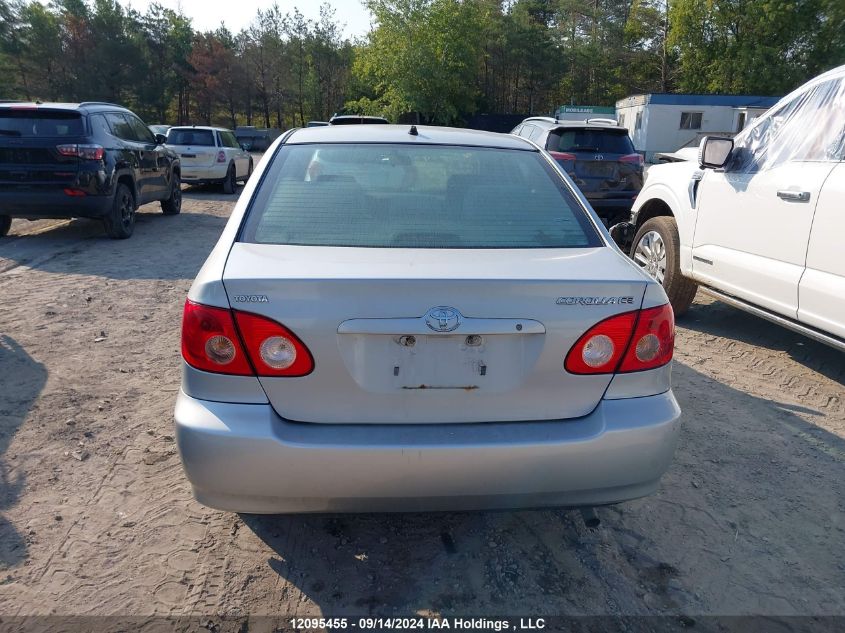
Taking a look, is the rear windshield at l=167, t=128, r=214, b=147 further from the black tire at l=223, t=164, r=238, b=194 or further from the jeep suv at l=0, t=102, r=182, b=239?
the jeep suv at l=0, t=102, r=182, b=239

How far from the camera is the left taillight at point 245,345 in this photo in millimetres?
2150

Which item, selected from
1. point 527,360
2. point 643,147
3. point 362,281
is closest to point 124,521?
point 362,281

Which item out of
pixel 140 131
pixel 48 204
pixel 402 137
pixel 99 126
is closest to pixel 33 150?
pixel 48 204

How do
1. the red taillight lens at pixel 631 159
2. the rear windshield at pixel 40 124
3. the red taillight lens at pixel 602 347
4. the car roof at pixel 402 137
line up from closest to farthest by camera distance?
the red taillight lens at pixel 602 347
the car roof at pixel 402 137
the rear windshield at pixel 40 124
the red taillight lens at pixel 631 159

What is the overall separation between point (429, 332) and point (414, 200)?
3.06ft

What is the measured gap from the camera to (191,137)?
A: 15672mm

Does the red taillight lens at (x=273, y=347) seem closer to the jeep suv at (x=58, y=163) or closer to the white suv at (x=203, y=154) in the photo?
the jeep suv at (x=58, y=163)

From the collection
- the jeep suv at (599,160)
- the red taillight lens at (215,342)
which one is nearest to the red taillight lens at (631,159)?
the jeep suv at (599,160)

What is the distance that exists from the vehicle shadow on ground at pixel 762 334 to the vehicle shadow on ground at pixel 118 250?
532cm

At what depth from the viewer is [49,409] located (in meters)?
3.91

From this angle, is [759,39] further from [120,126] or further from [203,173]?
[120,126]

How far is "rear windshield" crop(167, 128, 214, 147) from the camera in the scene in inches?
616

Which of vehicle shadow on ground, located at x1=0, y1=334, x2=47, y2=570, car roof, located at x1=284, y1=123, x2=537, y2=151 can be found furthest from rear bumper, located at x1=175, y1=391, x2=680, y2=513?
car roof, located at x1=284, y1=123, x2=537, y2=151

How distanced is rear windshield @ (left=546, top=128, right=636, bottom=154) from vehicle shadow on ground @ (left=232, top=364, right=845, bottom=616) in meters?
7.17
